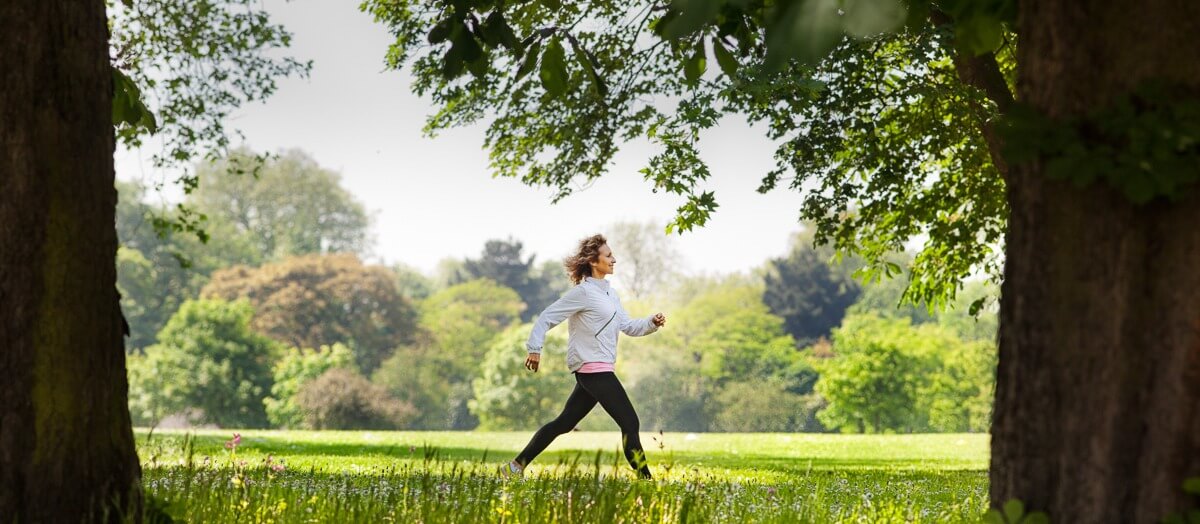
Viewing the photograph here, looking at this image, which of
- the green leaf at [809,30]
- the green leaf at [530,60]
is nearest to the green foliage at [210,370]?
the green leaf at [530,60]

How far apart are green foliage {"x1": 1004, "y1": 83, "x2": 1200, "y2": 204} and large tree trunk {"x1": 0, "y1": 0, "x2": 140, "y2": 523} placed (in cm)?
307

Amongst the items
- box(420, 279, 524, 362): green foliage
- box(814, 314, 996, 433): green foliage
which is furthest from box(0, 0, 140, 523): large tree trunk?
box(420, 279, 524, 362): green foliage

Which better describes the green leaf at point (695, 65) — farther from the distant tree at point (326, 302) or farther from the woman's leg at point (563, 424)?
the distant tree at point (326, 302)

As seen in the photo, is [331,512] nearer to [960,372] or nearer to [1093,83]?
[1093,83]

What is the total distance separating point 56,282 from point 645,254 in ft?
180

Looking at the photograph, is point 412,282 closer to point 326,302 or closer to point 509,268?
point 509,268

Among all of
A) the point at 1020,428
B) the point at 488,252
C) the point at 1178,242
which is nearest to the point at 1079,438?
the point at 1020,428

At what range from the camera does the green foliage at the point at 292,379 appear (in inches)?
1732

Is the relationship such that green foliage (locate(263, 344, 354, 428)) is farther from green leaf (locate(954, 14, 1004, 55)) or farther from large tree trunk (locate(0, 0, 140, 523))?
green leaf (locate(954, 14, 1004, 55))

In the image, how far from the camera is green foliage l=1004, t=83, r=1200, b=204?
288 centimetres

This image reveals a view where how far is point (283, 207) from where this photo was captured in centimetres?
7031

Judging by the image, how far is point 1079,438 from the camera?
9.93 feet

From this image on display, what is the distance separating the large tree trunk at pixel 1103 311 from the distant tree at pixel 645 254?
180 ft

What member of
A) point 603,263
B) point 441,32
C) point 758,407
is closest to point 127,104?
point 441,32
